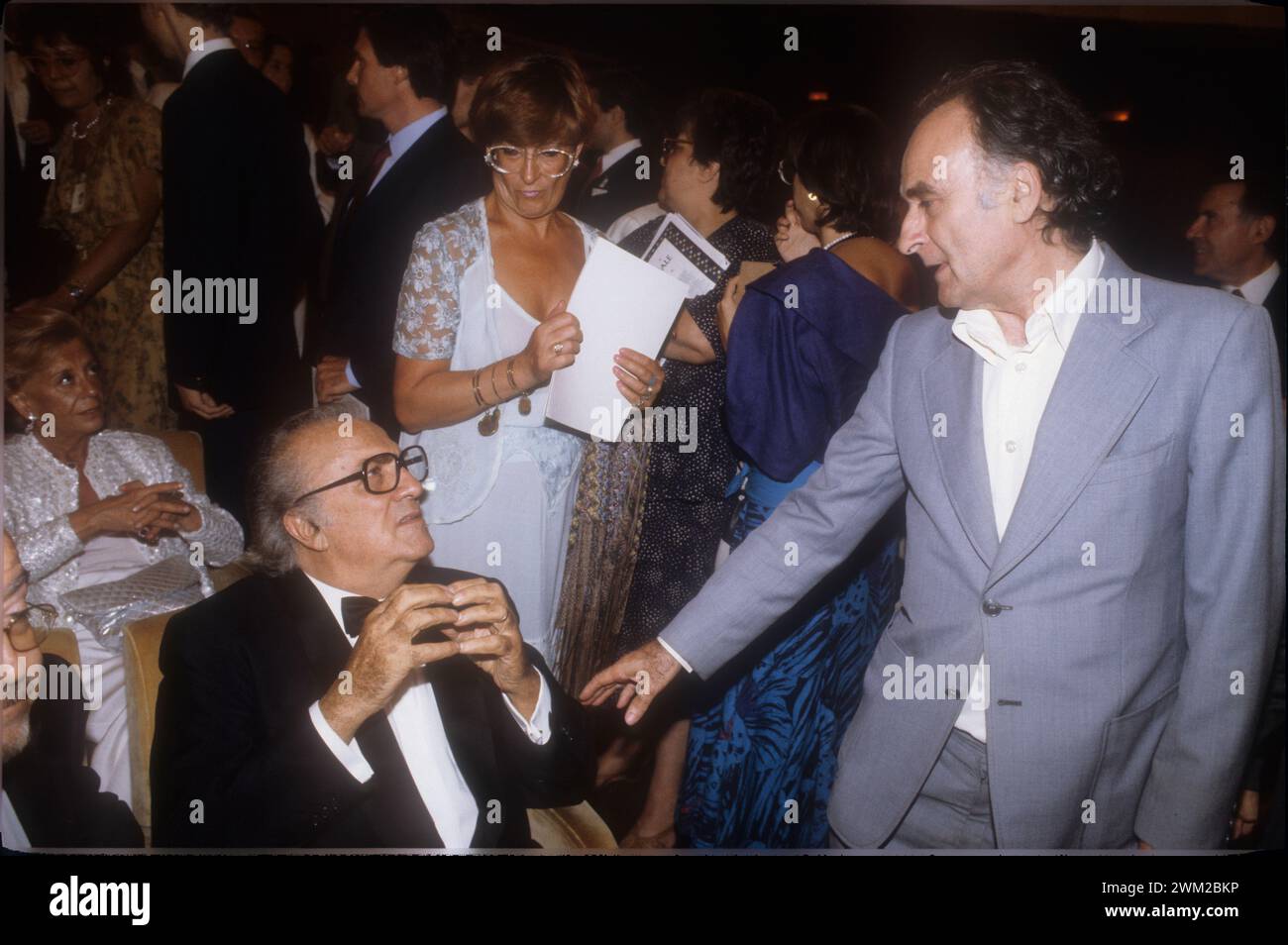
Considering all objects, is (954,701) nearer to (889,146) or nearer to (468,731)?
(468,731)

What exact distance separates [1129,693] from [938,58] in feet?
5.01

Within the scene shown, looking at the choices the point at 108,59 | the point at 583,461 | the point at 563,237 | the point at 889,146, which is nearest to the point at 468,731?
the point at 583,461

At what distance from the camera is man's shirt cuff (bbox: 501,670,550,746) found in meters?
2.07

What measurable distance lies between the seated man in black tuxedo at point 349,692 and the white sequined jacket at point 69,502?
0.48 meters

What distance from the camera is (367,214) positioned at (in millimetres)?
2518

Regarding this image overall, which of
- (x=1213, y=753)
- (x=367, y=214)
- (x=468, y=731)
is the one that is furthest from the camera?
(x=367, y=214)

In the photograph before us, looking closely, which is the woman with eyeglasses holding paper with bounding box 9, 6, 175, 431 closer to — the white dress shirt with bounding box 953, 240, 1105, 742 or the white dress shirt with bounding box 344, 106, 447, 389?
the white dress shirt with bounding box 344, 106, 447, 389

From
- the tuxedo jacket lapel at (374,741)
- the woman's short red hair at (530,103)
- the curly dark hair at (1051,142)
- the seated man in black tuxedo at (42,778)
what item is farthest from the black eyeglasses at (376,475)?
the curly dark hair at (1051,142)

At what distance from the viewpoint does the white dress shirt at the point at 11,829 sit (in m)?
2.18

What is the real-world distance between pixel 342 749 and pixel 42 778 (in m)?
0.74

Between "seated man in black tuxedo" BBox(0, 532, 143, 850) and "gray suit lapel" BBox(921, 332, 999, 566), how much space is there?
1.69 m
